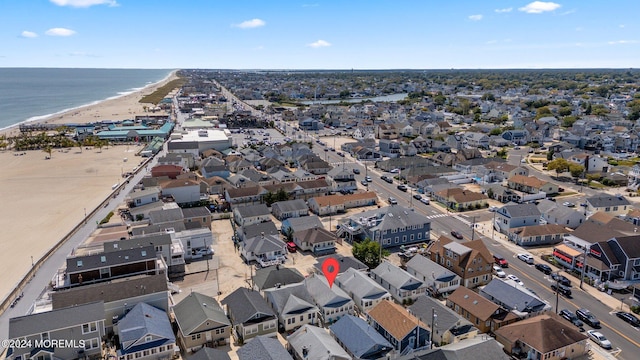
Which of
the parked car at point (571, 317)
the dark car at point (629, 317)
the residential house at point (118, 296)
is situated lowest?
the dark car at point (629, 317)

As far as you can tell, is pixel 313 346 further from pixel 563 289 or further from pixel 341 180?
pixel 341 180

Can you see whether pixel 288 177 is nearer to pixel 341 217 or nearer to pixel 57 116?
pixel 341 217

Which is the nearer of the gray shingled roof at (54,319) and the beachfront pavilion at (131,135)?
the gray shingled roof at (54,319)

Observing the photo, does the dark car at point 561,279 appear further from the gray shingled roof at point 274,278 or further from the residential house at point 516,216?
the gray shingled roof at point 274,278

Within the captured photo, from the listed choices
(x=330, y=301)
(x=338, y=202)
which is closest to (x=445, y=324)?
(x=330, y=301)

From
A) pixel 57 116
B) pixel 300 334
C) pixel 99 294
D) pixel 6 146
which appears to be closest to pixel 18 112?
pixel 57 116

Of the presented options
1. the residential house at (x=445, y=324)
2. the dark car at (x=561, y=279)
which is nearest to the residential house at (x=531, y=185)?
the dark car at (x=561, y=279)
